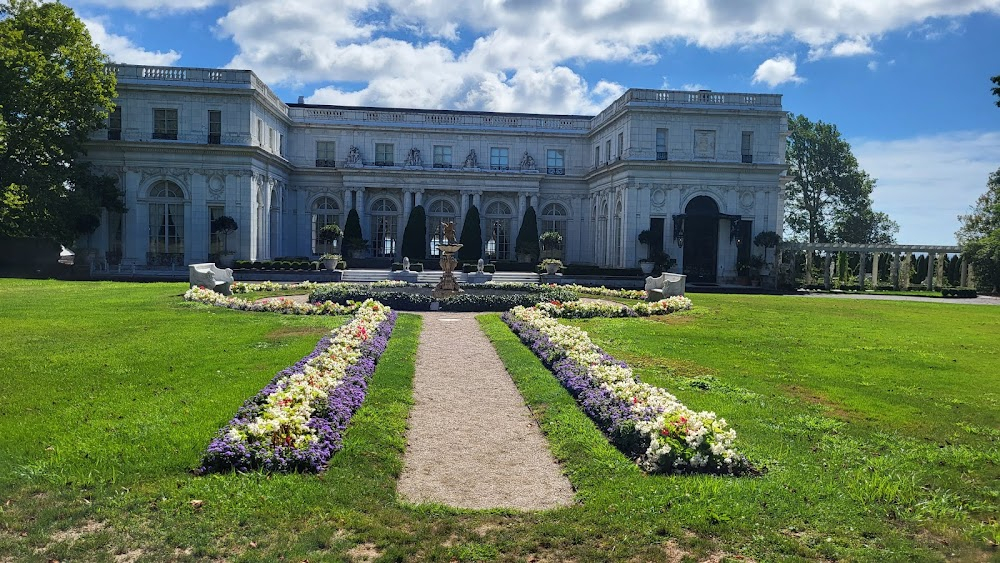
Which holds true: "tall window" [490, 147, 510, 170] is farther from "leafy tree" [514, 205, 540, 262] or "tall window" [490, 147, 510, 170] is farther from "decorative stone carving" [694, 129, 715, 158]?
"decorative stone carving" [694, 129, 715, 158]

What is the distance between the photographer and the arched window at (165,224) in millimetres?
39406

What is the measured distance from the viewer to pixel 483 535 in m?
5.68

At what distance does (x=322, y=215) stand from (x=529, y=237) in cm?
1434

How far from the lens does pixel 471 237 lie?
47000mm

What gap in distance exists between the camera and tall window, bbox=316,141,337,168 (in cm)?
4953

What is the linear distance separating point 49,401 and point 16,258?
106ft

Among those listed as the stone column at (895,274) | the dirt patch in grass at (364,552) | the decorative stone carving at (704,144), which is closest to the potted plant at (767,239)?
the decorative stone carving at (704,144)

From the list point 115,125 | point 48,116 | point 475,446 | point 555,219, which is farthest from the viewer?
point 555,219

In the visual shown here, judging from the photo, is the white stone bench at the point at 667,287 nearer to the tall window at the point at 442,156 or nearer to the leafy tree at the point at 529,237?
the leafy tree at the point at 529,237

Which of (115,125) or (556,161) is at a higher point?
(556,161)

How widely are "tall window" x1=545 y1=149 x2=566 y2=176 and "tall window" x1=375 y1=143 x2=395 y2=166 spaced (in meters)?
11.0

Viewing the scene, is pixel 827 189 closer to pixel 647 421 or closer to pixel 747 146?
pixel 747 146

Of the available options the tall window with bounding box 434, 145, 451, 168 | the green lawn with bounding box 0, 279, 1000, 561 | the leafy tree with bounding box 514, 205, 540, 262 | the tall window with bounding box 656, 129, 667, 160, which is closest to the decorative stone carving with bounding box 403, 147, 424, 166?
the tall window with bounding box 434, 145, 451, 168

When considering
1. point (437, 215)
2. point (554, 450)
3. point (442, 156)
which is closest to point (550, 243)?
point (437, 215)
